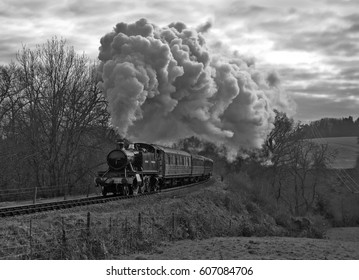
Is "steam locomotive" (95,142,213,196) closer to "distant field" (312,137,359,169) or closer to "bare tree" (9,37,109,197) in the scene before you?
"bare tree" (9,37,109,197)

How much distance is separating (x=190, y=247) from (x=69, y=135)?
2171cm

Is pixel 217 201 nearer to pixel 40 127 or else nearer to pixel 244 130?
pixel 244 130

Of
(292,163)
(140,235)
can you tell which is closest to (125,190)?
(140,235)

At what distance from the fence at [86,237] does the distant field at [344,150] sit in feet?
198

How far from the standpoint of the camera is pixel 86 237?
1464 centimetres

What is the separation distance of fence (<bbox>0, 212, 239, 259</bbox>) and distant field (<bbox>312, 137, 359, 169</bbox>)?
60.2m

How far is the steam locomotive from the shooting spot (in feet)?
84.0

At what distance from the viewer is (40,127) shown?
36312mm

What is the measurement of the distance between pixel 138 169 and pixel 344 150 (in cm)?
7744

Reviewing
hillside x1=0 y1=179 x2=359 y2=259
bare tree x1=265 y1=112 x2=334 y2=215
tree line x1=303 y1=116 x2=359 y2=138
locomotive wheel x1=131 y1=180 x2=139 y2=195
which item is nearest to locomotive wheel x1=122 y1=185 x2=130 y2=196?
locomotive wheel x1=131 y1=180 x2=139 y2=195

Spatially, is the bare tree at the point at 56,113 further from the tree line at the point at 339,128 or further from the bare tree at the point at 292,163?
the tree line at the point at 339,128

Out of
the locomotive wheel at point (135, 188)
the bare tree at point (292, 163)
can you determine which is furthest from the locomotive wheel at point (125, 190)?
the bare tree at point (292, 163)

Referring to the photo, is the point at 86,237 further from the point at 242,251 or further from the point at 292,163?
the point at 292,163

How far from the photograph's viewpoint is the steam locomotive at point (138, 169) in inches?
1008
